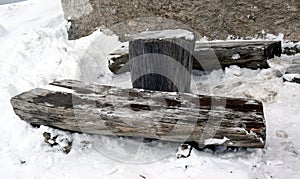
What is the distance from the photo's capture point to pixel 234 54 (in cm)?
350

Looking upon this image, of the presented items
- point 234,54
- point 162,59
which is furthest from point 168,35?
point 234,54

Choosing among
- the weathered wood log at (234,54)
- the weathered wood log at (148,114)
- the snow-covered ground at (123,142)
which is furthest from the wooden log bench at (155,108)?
the weathered wood log at (234,54)

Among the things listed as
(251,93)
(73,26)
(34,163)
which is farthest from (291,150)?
(73,26)

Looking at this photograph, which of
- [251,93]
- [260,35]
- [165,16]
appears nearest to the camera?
[251,93]

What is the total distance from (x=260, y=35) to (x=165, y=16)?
4.07ft

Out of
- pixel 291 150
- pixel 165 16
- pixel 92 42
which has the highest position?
pixel 165 16

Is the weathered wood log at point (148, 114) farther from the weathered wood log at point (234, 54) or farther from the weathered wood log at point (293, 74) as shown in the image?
the weathered wood log at point (234, 54)

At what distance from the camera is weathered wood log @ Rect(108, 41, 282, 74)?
3438 millimetres

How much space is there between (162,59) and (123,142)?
Answer: 812 millimetres

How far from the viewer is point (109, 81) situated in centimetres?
372

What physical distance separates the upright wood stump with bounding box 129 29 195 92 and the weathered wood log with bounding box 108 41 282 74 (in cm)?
61

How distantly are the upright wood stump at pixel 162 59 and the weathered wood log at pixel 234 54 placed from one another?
0.61 metres

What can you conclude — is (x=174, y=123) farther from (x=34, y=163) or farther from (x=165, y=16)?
(x=165, y=16)

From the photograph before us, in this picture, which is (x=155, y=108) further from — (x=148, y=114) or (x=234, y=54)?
→ (x=234, y=54)
